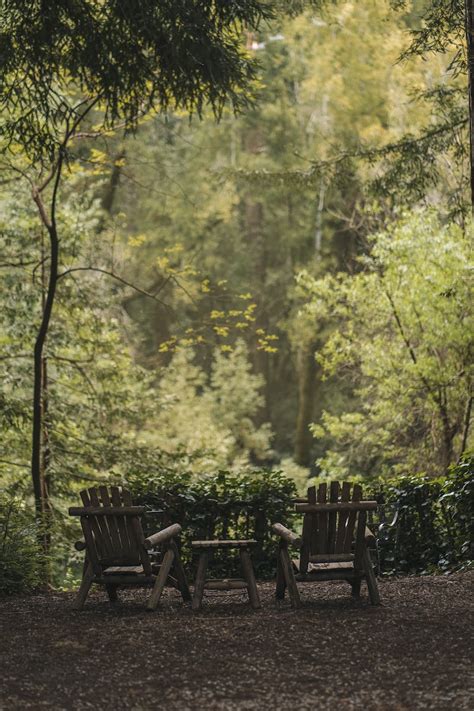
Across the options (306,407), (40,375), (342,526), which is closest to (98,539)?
(342,526)

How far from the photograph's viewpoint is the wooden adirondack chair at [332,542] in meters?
6.12

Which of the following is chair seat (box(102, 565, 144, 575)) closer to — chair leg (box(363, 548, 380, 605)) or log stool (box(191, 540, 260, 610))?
log stool (box(191, 540, 260, 610))

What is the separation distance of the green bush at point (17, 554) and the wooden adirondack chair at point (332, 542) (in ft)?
7.50

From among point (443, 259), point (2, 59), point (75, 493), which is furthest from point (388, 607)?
point (443, 259)

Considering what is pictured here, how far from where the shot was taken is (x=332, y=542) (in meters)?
6.27

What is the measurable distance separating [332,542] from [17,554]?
269 cm

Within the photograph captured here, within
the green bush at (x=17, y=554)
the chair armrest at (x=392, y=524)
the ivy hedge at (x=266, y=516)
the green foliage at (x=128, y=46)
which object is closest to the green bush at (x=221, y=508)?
the ivy hedge at (x=266, y=516)

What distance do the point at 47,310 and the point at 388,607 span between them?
5.28 m

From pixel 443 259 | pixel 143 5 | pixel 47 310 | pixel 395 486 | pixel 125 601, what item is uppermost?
pixel 143 5

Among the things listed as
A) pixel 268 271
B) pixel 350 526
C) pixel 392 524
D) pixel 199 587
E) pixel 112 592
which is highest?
pixel 268 271

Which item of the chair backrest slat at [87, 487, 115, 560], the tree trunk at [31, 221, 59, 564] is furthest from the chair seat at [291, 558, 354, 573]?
the tree trunk at [31, 221, 59, 564]

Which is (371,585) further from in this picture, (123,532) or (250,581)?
(123,532)

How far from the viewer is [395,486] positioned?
837 cm

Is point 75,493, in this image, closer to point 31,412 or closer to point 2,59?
point 31,412
